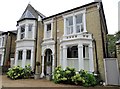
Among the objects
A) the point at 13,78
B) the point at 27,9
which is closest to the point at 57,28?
the point at 27,9

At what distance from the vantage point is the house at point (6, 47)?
23359mm

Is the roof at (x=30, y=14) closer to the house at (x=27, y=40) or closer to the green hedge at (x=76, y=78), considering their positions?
the house at (x=27, y=40)

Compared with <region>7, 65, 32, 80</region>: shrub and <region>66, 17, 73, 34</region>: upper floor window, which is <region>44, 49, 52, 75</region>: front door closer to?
<region>7, 65, 32, 80</region>: shrub

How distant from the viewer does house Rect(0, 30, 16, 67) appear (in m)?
23.4

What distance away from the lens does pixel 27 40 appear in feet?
59.6

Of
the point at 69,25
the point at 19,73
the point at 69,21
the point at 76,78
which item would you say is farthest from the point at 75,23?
the point at 19,73

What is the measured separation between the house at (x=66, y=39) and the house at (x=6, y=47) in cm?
561

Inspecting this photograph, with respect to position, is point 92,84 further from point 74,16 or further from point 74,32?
point 74,16

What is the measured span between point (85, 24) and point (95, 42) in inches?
96.4

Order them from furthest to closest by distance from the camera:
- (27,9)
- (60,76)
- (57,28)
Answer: (27,9) → (57,28) → (60,76)

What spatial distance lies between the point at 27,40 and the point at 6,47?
7937mm

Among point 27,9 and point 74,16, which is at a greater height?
point 27,9

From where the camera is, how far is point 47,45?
1700 cm

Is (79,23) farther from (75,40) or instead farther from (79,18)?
(75,40)
